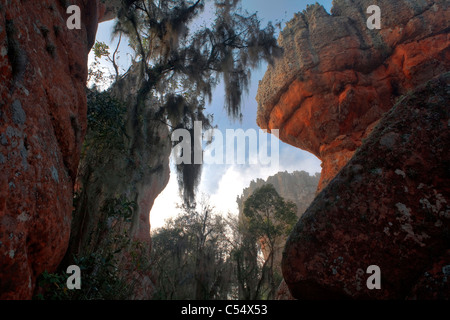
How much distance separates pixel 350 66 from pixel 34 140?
18306mm

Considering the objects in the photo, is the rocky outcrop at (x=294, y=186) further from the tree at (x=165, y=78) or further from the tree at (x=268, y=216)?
the tree at (x=165, y=78)

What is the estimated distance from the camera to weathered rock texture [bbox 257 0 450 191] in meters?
14.5

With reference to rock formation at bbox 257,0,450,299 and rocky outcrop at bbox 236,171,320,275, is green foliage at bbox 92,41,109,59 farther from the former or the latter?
rocky outcrop at bbox 236,171,320,275

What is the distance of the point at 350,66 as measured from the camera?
16484mm

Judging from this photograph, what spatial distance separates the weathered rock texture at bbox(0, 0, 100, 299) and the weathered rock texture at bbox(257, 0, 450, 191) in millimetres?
15378

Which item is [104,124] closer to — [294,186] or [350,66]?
[350,66]

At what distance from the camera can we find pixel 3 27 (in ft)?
11.3

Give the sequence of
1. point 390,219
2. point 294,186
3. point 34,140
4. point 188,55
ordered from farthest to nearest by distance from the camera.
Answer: point 294,186 < point 188,55 < point 390,219 < point 34,140

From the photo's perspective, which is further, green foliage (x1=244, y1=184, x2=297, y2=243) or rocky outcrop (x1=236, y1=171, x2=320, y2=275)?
rocky outcrop (x1=236, y1=171, x2=320, y2=275)

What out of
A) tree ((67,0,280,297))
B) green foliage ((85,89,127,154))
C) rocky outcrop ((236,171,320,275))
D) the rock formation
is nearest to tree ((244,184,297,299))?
tree ((67,0,280,297))

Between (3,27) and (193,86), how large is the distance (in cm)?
691

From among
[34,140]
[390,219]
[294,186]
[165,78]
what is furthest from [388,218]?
[294,186]

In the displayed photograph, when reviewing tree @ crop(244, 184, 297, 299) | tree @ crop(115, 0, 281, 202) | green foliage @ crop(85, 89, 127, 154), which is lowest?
tree @ crop(244, 184, 297, 299)
